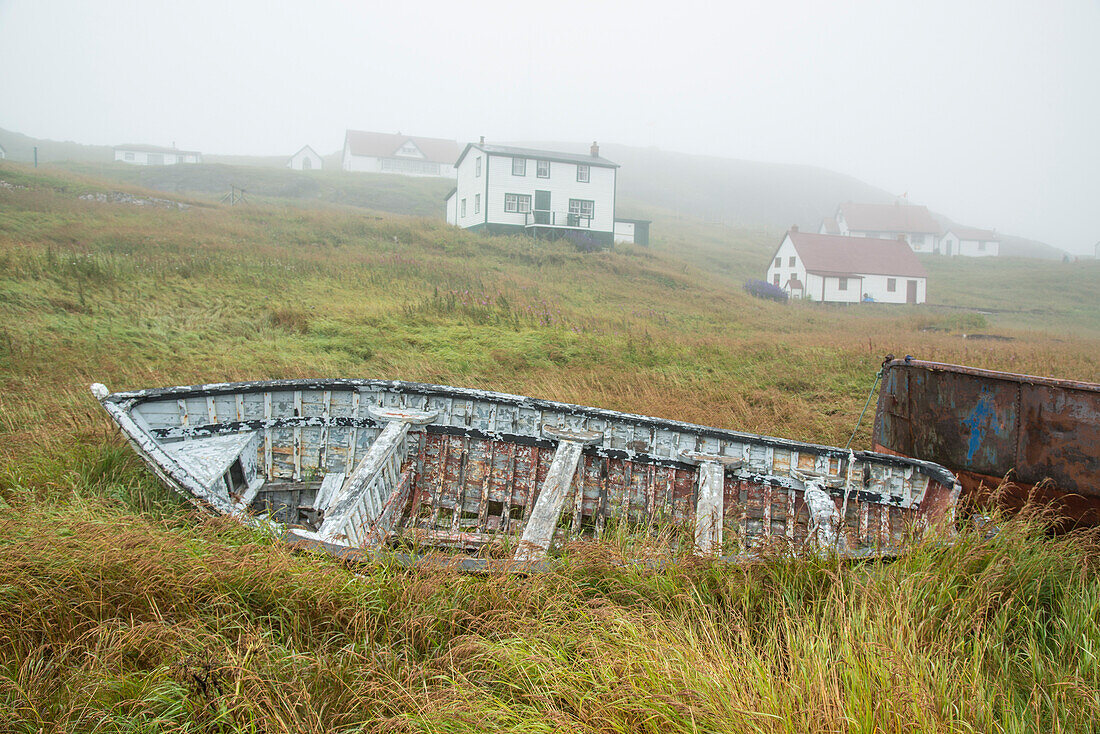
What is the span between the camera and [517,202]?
35.3m

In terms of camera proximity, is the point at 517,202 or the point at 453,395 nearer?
the point at 453,395

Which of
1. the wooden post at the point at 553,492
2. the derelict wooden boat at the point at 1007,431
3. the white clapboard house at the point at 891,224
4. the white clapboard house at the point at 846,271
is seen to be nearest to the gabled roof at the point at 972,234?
the white clapboard house at the point at 891,224

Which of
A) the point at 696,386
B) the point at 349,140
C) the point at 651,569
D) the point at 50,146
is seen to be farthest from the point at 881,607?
the point at 50,146

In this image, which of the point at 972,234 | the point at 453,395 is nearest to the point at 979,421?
→ the point at 453,395

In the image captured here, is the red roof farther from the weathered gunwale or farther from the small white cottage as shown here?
the small white cottage

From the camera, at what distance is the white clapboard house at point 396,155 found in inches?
2820

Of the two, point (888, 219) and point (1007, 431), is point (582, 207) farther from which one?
point (888, 219)

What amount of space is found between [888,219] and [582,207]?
47.9 metres

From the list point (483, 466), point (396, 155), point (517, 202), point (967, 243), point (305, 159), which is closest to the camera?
point (483, 466)

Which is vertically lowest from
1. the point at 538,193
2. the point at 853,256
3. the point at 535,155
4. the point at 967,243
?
the point at 853,256

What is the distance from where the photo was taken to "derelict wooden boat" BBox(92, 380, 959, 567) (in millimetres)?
5043

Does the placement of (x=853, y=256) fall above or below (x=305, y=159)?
below

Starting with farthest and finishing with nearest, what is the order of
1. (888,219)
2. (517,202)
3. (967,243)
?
1. (967,243)
2. (888,219)
3. (517,202)

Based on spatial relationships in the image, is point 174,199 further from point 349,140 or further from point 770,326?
point 349,140
